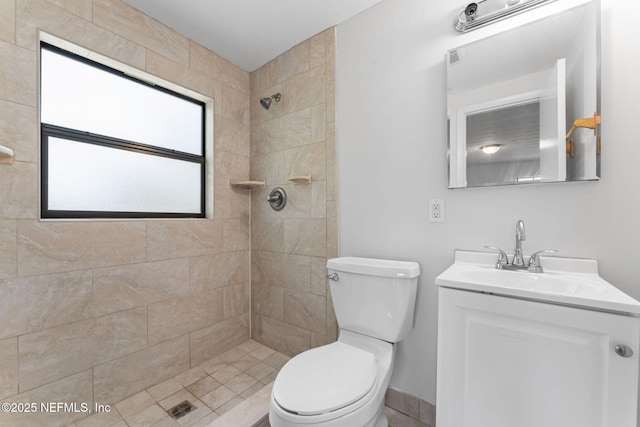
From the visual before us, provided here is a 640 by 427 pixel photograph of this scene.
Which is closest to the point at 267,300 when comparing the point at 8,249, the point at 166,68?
the point at 8,249

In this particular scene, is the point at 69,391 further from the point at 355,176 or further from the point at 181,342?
the point at 355,176

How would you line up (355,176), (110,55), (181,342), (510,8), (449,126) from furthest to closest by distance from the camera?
(181,342) → (355,176) → (110,55) → (449,126) → (510,8)

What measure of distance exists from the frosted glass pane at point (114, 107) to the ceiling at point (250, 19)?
46 centimetres

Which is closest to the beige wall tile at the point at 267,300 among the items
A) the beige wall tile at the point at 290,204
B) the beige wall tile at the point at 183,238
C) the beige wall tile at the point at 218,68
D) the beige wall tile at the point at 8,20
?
the beige wall tile at the point at 183,238

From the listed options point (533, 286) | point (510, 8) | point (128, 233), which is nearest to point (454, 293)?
point (533, 286)

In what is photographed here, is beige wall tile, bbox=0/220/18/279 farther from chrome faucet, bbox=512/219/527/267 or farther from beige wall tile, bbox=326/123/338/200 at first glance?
chrome faucet, bbox=512/219/527/267

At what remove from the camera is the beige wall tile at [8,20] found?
1211 millimetres

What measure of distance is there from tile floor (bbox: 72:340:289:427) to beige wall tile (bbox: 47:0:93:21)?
213cm

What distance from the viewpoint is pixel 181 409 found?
58.8 inches

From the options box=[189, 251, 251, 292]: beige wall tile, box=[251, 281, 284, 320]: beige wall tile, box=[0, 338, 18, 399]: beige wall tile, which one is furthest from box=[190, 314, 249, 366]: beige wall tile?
box=[0, 338, 18, 399]: beige wall tile

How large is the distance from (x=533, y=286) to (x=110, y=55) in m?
2.38

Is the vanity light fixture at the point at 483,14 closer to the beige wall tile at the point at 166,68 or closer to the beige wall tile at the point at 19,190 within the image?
the beige wall tile at the point at 166,68

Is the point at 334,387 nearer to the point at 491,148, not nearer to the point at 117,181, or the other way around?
the point at 491,148

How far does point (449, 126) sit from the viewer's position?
4.40 feet
